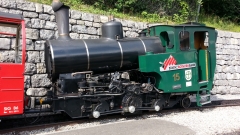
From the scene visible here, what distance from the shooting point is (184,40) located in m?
6.94

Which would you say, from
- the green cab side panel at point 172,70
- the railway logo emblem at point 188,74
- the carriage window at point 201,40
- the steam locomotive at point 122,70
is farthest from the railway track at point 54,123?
the carriage window at point 201,40

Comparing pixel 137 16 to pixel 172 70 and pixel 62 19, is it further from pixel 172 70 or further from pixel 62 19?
pixel 62 19

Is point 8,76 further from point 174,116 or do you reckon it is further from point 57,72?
point 174,116

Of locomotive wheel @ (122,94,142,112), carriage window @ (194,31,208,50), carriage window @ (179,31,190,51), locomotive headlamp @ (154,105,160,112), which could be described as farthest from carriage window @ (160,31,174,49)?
locomotive wheel @ (122,94,142,112)

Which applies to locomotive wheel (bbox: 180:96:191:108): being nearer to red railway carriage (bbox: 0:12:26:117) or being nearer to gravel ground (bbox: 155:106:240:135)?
gravel ground (bbox: 155:106:240:135)

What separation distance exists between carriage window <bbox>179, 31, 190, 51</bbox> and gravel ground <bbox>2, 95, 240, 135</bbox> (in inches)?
75.9

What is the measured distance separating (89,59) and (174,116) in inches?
113

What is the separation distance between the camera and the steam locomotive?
5.54 m

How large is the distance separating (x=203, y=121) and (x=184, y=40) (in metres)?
2.34

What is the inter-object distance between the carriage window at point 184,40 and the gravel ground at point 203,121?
1.93 m

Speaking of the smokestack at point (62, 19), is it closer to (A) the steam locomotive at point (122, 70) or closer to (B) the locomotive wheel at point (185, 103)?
(A) the steam locomotive at point (122, 70)

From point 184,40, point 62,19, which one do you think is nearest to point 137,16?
point 184,40

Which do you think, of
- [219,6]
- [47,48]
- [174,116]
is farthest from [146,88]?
[219,6]

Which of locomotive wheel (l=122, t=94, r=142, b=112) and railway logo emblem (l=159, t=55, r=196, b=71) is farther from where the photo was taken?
railway logo emblem (l=159, t=55, r=196, b=71)
